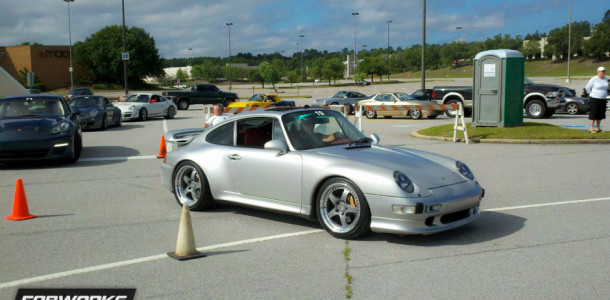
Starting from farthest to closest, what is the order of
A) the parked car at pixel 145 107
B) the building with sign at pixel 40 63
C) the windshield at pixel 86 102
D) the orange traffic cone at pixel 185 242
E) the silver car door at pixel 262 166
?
the building with sign at pixel 40 63 < the parked car at pixel 145 107 < the windshield at pixel 86 102 < the silver car door at pixel 262 166 < the orange traffic cone at pixel 185 242

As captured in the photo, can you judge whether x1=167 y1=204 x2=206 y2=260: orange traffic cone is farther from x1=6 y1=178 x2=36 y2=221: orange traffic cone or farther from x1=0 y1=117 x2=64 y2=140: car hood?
x1=0 y1=117 x2=64 y2=140: car hood

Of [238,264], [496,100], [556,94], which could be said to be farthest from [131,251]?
[556,94]

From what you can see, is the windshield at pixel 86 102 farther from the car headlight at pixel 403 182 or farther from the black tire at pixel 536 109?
the car headlight at pixel 403 182

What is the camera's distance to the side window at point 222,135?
23.7 feet

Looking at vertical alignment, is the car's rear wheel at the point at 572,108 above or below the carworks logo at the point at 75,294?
above

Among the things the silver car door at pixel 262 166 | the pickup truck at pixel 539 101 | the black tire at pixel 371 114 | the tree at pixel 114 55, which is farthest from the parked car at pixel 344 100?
the tree at pixel 114 55

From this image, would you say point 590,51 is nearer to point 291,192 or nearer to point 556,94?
point 556,94

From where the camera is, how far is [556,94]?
2570 centimetres

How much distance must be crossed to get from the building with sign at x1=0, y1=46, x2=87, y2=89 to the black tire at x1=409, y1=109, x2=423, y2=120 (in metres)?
66.5

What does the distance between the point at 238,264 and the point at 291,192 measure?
1364mm

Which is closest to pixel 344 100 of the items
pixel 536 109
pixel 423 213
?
pixel 536 109

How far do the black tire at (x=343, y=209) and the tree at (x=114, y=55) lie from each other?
80917 mm

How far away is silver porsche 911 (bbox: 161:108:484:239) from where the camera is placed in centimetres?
558

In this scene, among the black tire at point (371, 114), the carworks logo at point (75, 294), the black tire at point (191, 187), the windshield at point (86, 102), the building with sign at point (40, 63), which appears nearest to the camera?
the carworks logo at point (75, 294)
